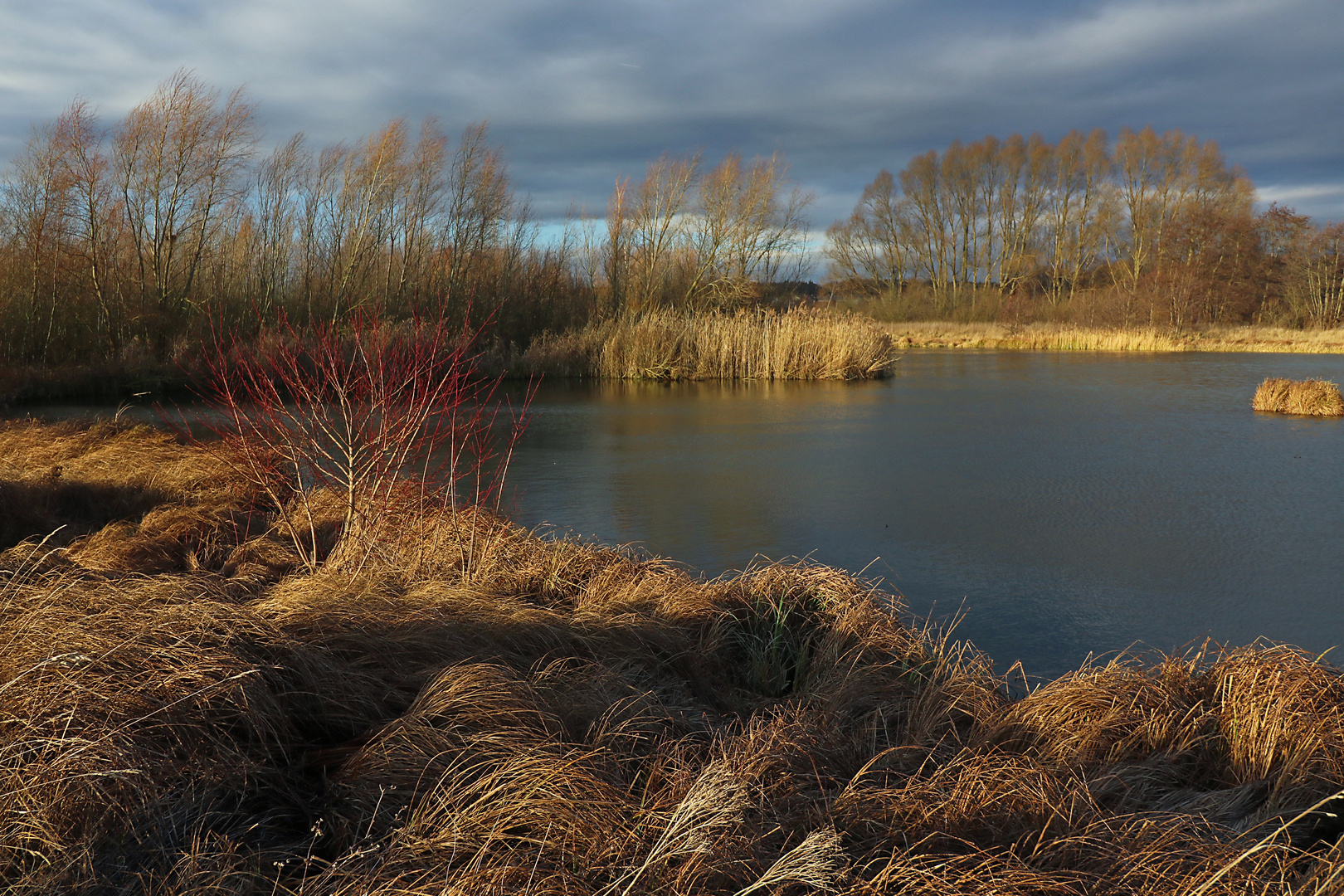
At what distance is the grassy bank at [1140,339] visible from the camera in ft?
105

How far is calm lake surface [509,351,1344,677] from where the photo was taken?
551 cm

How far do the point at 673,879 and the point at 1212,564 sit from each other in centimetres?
556

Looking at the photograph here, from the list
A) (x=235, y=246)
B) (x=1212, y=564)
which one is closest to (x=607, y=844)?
(x=1212, y=564)

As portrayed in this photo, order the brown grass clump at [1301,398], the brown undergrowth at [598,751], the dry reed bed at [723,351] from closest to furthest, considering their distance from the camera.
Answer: the brown undergrowth at [598,751] → the brown grass clump at [1301,398] → the dry reed bed at [723,351]

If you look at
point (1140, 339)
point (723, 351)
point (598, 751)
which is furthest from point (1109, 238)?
point (598, 751)

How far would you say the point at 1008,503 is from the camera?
8430 mm

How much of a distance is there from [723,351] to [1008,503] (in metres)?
14.3

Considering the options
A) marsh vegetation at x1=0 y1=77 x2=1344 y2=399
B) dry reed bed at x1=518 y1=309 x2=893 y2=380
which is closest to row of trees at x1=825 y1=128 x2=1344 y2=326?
marsh vegetation at x1=0 y1=77 x2=1344 y2=399

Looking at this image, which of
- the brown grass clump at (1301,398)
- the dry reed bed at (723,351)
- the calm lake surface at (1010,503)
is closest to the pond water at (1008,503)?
the calm lake surface at (1010,503)

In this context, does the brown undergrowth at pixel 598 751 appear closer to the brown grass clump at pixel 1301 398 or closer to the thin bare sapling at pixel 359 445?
the thin bare sapling at pixel 359 445

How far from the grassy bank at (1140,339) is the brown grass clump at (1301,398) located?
1818 cm

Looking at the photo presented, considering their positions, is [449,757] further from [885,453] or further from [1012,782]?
[885,453]

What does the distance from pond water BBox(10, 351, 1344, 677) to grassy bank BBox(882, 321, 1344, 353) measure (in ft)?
54.9

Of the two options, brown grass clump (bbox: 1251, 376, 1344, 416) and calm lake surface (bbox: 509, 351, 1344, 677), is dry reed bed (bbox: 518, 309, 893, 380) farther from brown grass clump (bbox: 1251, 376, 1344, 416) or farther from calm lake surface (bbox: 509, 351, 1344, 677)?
brown grass clump (bbox: 1251, 376, 1344, 416)
